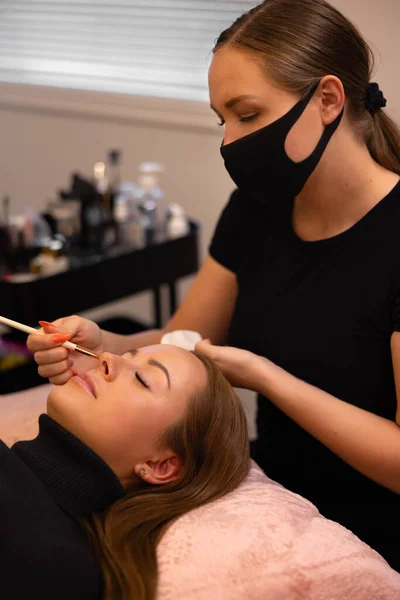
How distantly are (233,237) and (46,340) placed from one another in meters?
0.47

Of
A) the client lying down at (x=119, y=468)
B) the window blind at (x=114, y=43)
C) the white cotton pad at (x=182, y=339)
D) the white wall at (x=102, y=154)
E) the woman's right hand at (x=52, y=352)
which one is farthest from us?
the white wall at (x=102, y=154)

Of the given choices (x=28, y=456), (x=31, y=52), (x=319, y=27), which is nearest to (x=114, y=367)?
(x=28, y=456)

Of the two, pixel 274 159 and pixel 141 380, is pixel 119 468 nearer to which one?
pixel 141 380

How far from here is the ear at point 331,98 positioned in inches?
44.7

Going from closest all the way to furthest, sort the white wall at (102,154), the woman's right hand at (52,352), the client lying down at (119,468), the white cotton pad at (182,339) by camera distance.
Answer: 1. the client lying down at (119,468)
2. the woman's right hand at (52,352)
3. the white cotton pad at (182,339)
4. the white wall at (102,154)

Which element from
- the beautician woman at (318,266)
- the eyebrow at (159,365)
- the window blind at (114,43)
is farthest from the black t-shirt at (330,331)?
the window blind at (114,43)

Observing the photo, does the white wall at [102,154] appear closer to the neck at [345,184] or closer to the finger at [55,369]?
the neck at [345,184]

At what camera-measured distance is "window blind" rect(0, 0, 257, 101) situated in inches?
90.9

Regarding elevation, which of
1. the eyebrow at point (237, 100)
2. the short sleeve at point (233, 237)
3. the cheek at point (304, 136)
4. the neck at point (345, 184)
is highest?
the eyebrow at point (237, 100)

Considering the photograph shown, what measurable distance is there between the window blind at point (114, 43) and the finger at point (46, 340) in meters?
1.27

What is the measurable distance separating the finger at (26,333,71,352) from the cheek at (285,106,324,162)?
1.53ft

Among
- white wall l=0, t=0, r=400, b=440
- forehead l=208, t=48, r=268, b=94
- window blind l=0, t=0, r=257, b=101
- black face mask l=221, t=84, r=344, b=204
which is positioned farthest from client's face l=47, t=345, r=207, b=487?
window blind l=0, t=0, r=257, b=101

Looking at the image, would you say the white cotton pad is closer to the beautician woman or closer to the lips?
the beautician woman

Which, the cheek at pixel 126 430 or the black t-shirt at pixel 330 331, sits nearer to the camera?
the cheek at pixel 126 430
